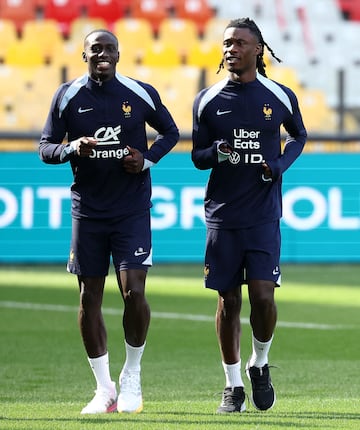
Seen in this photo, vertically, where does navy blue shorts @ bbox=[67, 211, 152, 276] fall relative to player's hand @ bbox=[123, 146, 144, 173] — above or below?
below

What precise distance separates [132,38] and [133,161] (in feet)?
51.5

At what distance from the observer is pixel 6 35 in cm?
2155

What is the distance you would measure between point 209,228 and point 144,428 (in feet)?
4.46

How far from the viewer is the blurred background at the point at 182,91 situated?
17.1 m

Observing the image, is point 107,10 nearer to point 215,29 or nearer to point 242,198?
point 215,29

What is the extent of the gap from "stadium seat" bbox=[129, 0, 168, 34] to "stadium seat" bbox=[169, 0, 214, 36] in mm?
299

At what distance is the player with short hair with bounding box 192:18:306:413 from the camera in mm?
6379

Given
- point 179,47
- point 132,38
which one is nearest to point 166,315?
point 132,38

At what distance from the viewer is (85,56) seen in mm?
6453

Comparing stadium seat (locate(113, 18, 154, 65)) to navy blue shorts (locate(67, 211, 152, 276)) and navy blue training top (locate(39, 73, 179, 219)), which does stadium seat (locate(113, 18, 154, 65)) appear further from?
navy blue shorts (locate(67, 211, 152, 276))

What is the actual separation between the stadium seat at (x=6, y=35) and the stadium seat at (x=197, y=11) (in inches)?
133

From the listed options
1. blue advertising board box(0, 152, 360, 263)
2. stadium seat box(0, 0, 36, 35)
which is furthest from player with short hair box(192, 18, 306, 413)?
stadium seat box(0, 0, 36, 35)

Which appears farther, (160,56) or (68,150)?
(160,56)

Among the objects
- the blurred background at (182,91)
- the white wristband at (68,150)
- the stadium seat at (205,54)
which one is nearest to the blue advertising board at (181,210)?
the blurred background at (182,91)
